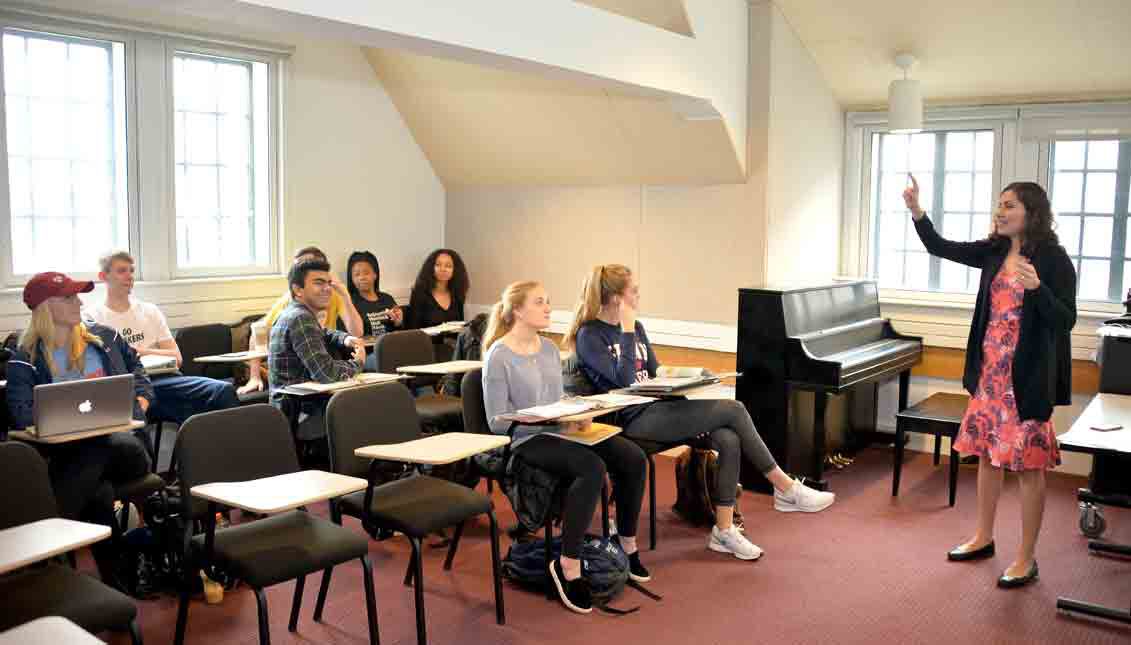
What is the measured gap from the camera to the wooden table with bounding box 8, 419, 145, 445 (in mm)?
3617

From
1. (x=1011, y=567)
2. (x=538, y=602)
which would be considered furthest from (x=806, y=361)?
(x=538, y=602)

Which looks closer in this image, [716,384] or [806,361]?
[716,384]

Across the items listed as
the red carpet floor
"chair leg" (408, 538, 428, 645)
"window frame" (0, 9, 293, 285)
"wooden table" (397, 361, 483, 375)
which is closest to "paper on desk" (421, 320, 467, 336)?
"wooden table" (397, 361, 483, 375)

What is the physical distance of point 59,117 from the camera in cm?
566

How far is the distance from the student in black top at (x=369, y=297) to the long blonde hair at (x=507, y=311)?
2.48 meters

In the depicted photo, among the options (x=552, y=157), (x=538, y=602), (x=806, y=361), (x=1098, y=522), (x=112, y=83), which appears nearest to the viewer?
(x=538, y=602)

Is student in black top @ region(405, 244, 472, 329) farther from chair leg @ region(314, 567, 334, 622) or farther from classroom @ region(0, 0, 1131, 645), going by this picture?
chair leg @ region(314, 567, 334, 622)

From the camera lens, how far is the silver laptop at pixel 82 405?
11.9 feet

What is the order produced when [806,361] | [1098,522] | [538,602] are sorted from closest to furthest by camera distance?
[538,602], [1098,522], [806,361]

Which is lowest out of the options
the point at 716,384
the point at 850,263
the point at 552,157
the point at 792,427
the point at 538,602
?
the point at 538,602

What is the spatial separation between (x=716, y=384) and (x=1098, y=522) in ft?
6.42

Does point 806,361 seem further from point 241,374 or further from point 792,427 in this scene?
point 241,374

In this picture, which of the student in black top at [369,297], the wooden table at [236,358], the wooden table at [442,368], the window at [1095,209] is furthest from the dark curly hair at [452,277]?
the window at [1095,209]

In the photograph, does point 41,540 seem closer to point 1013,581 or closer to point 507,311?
point 507,311
